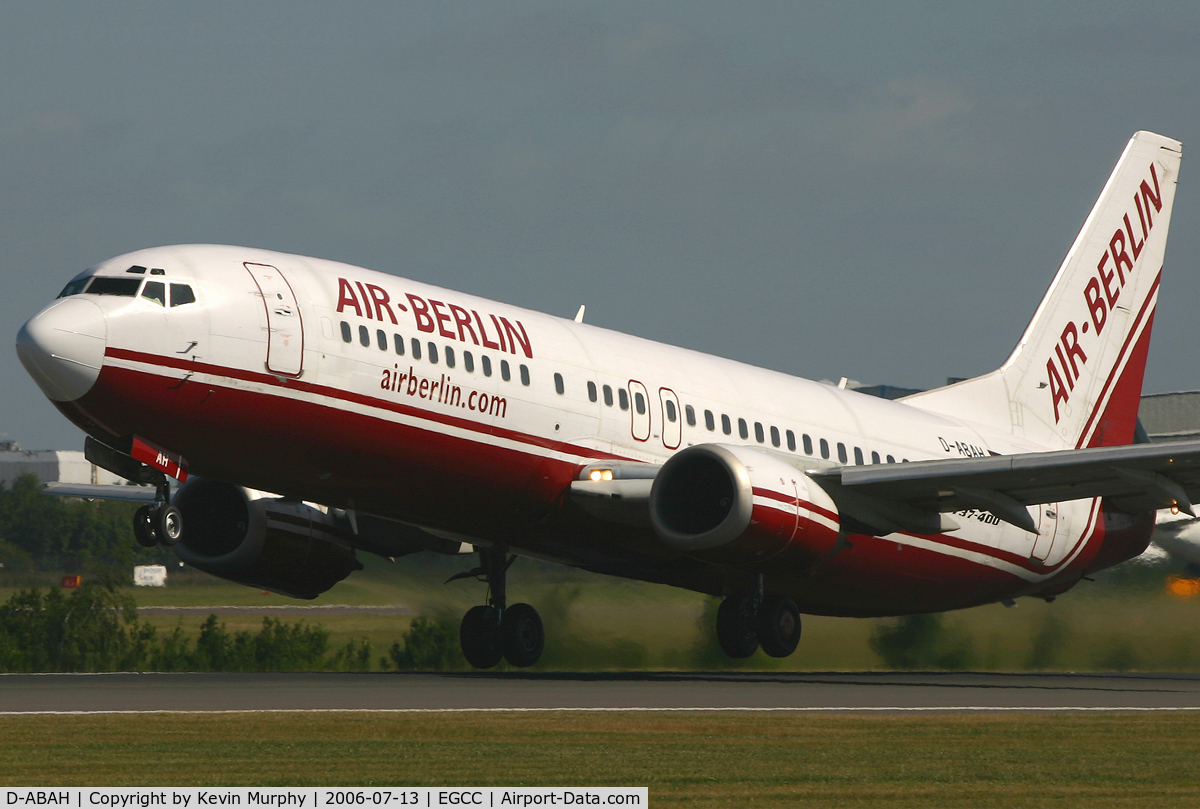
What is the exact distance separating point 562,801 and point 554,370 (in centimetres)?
1315

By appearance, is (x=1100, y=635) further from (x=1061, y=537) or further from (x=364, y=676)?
(x=364, y=676)

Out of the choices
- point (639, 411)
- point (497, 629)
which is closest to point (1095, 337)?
point (639, 411)

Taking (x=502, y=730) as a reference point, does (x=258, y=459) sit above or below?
above

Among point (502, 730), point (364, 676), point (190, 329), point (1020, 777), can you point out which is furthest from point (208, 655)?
point (1020, 777)

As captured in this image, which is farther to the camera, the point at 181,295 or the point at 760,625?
the point at 760,625

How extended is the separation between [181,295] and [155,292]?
12.5 inches

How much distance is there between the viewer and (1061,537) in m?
31.5

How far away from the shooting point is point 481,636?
2850 centimetres

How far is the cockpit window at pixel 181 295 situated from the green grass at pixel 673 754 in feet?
17.0

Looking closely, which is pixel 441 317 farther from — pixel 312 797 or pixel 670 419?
pixel 312 797

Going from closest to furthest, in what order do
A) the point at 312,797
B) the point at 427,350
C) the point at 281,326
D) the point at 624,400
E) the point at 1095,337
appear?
the point at 312,797, the point at 281,326, the point at 427,350, the point at 624,400, the point at 1095,337

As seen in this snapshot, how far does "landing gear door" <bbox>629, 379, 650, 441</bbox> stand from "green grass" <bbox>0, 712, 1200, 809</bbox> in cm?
744

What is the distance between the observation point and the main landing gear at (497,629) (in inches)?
1117

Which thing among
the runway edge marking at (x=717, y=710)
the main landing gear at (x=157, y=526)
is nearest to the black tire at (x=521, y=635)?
the runway edge marking at (x=717, y=710)
